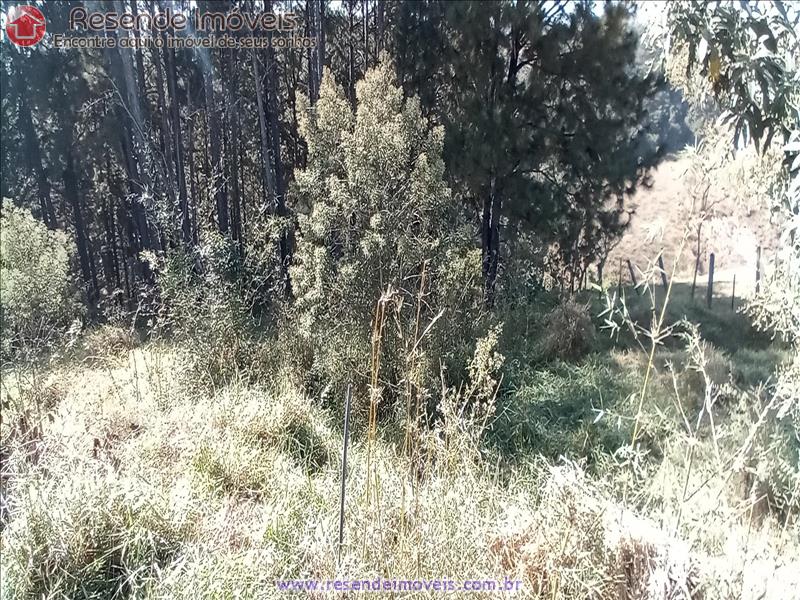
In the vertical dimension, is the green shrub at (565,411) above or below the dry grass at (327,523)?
below

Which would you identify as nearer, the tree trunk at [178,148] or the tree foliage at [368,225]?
the tree foliage at [368,225]

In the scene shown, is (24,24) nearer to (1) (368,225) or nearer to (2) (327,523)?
(1) (368,225)

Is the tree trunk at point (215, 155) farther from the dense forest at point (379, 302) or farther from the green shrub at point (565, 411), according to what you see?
the green shrub at point (565, 411)

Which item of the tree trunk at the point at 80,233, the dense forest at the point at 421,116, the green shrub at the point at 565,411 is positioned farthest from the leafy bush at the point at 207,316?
the green shrub at the point at 565,411

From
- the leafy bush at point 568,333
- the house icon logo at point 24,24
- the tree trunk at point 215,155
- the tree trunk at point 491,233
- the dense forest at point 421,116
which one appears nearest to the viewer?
the house icon logo at point 24,24

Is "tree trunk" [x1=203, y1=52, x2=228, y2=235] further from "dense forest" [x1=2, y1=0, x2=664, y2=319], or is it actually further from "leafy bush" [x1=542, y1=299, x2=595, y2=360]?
"leafy bush" [x1=542, y1=299, x2=595, y2=360]

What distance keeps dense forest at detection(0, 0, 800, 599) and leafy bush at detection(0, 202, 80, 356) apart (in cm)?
2

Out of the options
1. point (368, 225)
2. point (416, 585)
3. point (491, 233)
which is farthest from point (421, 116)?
point (416, 585)

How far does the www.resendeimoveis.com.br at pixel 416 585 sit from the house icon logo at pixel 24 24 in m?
2.24

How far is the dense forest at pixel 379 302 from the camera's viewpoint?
5.85 feet

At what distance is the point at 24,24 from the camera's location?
2.00m

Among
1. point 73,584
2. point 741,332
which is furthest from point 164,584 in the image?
point 741,332

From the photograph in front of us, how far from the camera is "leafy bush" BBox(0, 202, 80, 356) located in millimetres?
1743

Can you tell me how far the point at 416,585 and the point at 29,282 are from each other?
1762 mm
